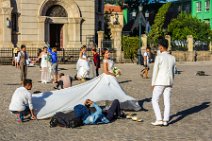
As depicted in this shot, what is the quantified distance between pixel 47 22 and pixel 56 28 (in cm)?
124

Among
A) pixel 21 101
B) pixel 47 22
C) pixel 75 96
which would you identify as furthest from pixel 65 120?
pixel 47 22

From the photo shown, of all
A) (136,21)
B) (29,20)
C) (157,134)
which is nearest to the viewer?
(157,134)

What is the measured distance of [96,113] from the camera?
1113cm

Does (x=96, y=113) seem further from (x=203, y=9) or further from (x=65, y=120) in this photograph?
(x=203, y=9)

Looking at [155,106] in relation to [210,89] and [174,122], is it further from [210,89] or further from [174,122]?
[210,89]

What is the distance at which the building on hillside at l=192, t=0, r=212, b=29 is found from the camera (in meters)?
67.5

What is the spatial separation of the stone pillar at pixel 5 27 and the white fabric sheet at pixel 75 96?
26.1 meters

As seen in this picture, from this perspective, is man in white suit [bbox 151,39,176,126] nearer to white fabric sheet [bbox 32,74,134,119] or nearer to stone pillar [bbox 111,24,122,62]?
white fabric sheet [bbox 32,74,134,119]

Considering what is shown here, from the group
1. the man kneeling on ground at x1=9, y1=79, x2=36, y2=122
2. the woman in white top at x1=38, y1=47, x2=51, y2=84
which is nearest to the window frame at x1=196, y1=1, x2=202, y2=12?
the woman in white top at x1=38, y1=47, x2=51, y2=84

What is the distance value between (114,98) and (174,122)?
1.82 m

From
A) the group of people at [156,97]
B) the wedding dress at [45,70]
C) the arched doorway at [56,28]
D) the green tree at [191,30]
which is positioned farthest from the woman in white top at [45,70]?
the green tree at [191,30]

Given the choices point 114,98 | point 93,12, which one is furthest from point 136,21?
point 114,98

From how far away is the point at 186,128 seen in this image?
35.2 ft

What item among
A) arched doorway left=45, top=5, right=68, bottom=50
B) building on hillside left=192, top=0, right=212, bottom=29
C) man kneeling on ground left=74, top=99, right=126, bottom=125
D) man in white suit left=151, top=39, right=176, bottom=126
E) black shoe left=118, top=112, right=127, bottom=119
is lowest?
black shoe left=118, top=112, right=127, bottom=119
